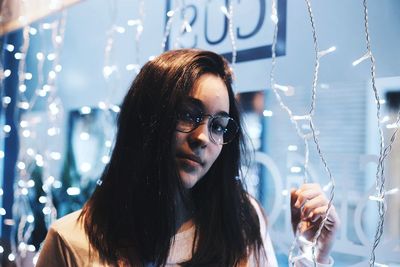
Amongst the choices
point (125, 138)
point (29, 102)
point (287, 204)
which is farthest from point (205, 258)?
point (29, 102)

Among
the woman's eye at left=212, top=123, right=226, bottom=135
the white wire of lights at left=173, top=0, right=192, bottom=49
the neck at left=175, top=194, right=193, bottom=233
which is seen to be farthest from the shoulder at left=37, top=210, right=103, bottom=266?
the white wire of lights at left=173, top=0, right=192, bottom=49

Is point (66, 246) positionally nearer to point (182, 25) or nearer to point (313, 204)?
point (313, 204)

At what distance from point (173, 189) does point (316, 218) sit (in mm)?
313

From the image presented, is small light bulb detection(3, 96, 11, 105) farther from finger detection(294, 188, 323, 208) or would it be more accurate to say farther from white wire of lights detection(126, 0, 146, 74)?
finger detection(294, 188, 323, 208)

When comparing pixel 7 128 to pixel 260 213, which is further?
pixel 7 128

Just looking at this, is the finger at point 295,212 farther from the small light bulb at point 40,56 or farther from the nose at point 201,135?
the small light bulb at point 40,56

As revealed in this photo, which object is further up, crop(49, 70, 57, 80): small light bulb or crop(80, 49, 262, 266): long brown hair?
crop(49, 70, 57, 80): small light bulb

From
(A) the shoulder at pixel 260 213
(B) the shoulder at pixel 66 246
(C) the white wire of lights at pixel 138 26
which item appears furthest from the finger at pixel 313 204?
(C) the white wire of lights at pixel 138 26

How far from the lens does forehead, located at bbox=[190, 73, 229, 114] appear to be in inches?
30.2

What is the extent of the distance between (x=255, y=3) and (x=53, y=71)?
3.79 feet

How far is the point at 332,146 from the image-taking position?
3.58 feet

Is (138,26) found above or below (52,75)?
above

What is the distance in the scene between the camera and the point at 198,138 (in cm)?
76

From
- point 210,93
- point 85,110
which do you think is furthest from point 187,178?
point 85,110
